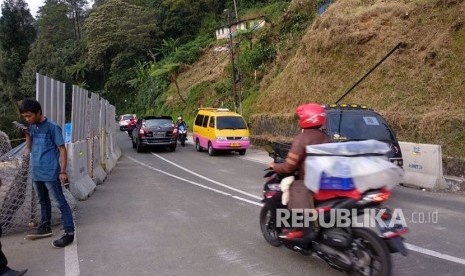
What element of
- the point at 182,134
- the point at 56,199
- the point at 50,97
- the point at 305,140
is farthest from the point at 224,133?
the point at 305,140

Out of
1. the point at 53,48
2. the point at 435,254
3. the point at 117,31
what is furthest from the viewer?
the point at 53,48

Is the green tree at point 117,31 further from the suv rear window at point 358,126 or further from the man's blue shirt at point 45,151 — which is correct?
the man's blue shirt at point 45,151

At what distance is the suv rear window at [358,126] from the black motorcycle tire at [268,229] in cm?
434

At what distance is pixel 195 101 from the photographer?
4497cm

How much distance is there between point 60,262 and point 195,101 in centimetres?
3961

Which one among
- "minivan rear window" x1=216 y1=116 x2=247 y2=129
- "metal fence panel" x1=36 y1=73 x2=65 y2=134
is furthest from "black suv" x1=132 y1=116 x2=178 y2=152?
"metal fence panel" x1=36 y1=73 x2=65 y2=134

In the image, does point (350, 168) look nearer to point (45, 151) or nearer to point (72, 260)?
point (72, 260)

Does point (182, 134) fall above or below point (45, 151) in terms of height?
below

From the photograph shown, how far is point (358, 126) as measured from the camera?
10664 mm

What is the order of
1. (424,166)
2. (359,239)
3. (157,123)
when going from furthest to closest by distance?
(157,123), (424,166), (359,239)

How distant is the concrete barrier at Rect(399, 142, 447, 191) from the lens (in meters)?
10.7

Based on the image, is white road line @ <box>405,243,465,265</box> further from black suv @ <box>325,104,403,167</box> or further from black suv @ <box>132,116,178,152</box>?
black suv @ <box>132,116,178,152</box>

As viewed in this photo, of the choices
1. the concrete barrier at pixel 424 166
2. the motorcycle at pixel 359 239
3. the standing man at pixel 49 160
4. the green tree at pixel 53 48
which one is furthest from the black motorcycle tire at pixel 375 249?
the green tree at pixel 53 48

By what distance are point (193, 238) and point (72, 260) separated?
170cm
